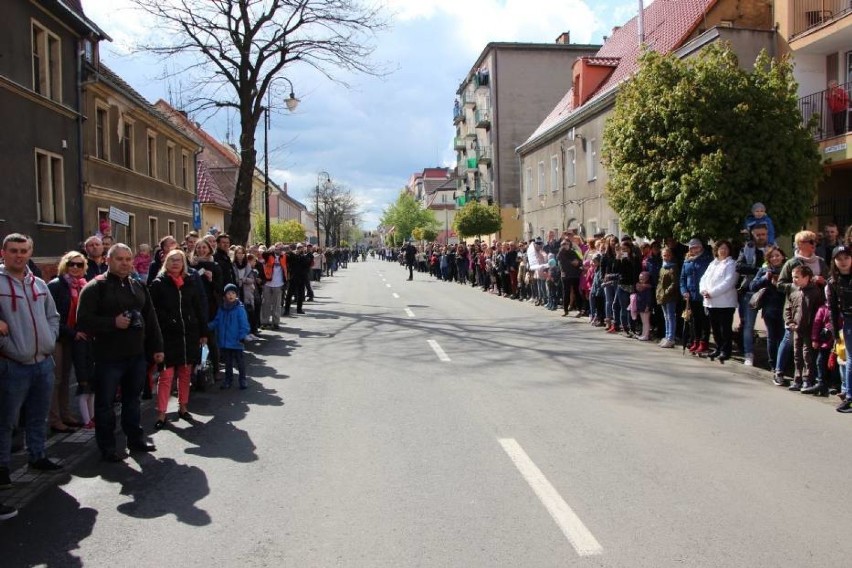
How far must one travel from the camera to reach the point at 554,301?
20203 mm

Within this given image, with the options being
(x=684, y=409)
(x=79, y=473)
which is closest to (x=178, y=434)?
(x=79, y=473)

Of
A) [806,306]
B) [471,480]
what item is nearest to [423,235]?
[806,306]

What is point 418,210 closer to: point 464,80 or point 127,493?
point 464,80

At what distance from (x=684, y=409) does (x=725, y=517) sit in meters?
3.31

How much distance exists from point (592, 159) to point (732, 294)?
68.3 feet

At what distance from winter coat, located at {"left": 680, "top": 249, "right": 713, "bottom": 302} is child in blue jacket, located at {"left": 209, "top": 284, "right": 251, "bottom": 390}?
6867 millimetres

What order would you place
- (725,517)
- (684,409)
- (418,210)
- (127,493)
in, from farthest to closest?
1. (418,210)
2. (684,409)
3. (127,493)
4. (725,517)

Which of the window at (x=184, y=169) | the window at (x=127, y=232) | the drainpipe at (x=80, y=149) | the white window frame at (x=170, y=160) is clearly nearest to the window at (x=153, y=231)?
the window at (x=127, y=232)

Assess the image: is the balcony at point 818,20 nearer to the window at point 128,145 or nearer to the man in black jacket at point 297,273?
the man in black jacket at point 297,273

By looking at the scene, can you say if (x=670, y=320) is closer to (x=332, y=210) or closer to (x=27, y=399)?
(x=27, y=399)

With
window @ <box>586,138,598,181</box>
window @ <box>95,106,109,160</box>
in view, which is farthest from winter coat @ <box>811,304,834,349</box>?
window @ <box>586,138,598,181</box>

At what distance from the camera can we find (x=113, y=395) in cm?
636

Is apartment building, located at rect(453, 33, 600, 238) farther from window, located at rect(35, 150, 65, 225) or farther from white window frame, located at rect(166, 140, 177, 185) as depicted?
window, located at rect(35, 150, 65, 225)

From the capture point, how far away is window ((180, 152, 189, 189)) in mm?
33156
